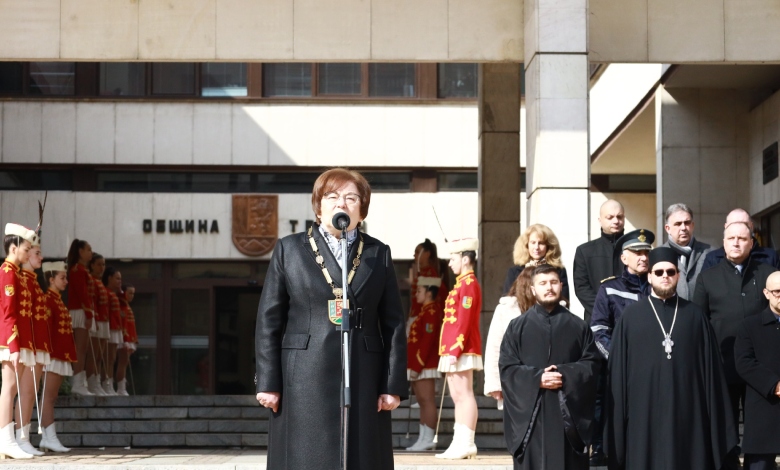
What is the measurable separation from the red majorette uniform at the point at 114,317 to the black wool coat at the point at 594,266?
8220mm

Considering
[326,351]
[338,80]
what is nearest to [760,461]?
[326,351]

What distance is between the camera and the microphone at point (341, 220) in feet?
21.8

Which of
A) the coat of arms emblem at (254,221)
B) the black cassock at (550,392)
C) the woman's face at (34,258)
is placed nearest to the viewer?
the black cassock at (550,392)

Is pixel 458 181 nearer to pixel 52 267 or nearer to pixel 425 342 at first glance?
pixel 425 342

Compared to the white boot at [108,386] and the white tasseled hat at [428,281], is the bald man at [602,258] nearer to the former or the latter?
the white tasseled hat at [428,281]

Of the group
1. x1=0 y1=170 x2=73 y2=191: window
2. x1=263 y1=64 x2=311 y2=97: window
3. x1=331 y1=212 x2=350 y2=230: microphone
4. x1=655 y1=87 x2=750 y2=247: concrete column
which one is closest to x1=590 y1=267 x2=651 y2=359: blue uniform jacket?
x1=331 y1=212 x2=350 y2=230: microphone

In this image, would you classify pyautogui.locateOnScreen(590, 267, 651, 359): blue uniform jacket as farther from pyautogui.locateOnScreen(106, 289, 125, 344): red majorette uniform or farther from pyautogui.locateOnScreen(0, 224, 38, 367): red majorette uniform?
pyautogui.locateOnScreen(106, 289, 125, 344): red majorette uniform

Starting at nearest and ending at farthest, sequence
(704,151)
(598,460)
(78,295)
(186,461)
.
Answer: (598,460) → (186,461) → (78,295) → (704,151)

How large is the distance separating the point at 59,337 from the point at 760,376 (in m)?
7.14

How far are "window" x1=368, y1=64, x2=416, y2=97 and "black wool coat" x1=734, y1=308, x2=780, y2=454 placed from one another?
15.3 metres

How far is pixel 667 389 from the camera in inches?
363

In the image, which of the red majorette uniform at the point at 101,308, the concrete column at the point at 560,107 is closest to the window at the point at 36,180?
the red majorette uniform at the point at 101,308

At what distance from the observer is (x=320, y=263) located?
7047 mm

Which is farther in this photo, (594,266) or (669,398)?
(594,266)
